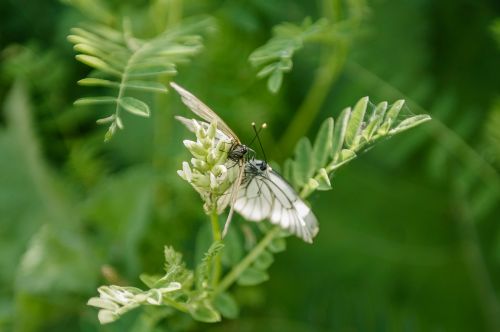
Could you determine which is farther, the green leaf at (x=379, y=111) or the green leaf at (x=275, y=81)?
the green leaf at (x=275, y=81)

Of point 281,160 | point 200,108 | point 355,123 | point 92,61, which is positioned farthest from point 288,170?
point 281,160

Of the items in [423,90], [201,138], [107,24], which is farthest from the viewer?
[423,90]

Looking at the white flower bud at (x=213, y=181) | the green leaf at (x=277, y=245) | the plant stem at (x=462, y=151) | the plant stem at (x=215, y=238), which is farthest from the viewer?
the plant stem at (x=462, y=151)

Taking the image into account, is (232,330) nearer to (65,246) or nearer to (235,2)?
(65,246)

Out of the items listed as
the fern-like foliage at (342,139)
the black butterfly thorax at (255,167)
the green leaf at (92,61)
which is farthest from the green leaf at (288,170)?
the green leaf at (92,61)

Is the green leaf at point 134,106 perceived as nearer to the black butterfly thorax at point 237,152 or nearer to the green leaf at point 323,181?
the black butterfly thorax at point 237,152

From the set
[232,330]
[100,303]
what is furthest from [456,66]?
[100,303]
